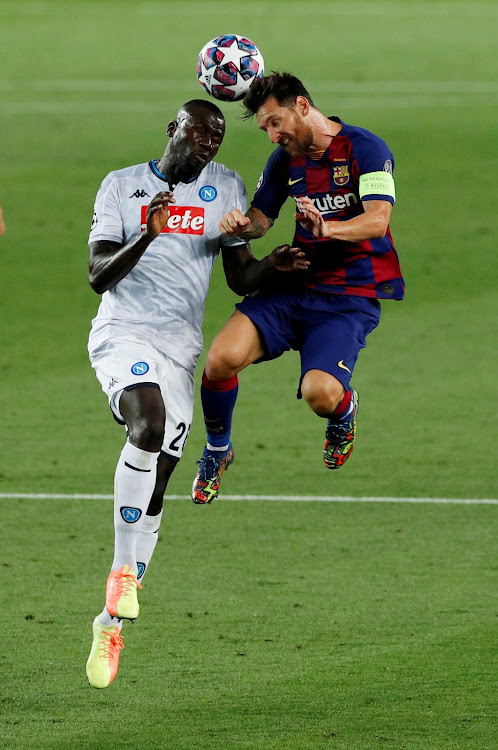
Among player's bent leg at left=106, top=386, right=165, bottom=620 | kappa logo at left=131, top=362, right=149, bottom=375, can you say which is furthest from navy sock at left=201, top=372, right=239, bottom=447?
player's bent leg at left=106, top=386, right=165, bottom=620

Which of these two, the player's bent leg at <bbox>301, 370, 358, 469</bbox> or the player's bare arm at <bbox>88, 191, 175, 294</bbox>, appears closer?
the player's bare arm at <bbox>88, 191, 175, 294</bbox>

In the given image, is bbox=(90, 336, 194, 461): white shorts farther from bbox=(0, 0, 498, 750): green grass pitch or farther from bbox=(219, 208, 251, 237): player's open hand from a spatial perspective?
→ bbox=(0, 0, 498, 750): green grass pitch

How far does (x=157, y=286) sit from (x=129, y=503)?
1.24 metres

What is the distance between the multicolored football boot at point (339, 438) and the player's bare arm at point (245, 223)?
1.16 metres

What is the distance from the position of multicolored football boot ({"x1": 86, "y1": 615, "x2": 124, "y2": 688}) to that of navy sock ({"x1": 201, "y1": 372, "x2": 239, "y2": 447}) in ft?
4.90

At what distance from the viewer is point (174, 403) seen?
24.1 feet

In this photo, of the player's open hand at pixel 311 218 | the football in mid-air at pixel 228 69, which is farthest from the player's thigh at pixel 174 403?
the football in mid-air at pixel 228 69

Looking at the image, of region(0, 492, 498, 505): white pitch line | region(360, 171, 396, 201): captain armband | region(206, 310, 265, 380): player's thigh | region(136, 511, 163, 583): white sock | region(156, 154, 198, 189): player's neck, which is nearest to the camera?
region(360, 171, 396, 201): captain armband

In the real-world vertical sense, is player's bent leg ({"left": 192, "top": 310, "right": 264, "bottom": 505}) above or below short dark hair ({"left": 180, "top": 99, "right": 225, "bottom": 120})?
below

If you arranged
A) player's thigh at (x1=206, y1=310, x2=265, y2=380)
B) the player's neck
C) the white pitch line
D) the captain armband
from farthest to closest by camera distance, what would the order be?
the white pitch line < player's thigh at (x1=206, y1=310, x2=265, y2=380) < the player's neck < the captain armband

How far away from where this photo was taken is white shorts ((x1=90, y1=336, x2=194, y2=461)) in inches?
273

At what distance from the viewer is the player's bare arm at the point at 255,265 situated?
7.13 meters

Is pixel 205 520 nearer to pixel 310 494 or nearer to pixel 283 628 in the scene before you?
pixel 310 494

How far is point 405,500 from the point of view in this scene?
35.6ft
